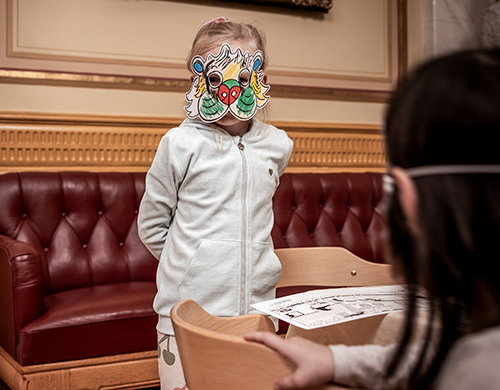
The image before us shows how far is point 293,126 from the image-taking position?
9.79 ft

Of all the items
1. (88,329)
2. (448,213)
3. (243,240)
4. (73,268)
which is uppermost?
(448,213)

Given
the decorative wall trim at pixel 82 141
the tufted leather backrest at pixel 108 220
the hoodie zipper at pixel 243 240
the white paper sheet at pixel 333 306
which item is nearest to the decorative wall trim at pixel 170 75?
the decorative wall trim at pixel 82 141

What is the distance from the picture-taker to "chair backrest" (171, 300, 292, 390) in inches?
23.4

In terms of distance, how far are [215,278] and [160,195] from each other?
0.86ft

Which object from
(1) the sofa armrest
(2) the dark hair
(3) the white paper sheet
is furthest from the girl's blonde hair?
(1) the sofa armrest

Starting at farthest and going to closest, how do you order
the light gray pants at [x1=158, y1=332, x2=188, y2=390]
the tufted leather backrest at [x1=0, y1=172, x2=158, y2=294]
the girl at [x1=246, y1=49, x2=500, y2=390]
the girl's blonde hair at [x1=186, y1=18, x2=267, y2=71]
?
the tufted leather backrest at [x1=0, y1=172, x2=158, y2=294], the girl's blonde hair at [x1=186, y1=18, x2=267, y2=71], the light gray pants at [x1=158, y1=332, x2=188, y2=390], the girl at [x1=246, y1=49, x2=500, y2=390]

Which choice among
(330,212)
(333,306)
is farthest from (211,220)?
(330,212)

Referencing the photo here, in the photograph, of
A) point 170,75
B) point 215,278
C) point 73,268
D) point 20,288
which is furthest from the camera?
point 170,75

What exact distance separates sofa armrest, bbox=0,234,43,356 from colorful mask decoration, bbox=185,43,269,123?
2.92 ft

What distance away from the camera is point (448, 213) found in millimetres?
503

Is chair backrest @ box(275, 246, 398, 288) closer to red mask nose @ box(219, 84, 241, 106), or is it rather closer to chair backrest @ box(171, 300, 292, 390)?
red mask nose @ box(219, 84, 241, 106)

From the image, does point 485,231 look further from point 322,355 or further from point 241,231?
point 241,231

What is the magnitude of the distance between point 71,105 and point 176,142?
5.25 feet

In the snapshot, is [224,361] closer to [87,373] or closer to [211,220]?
[211,220]
